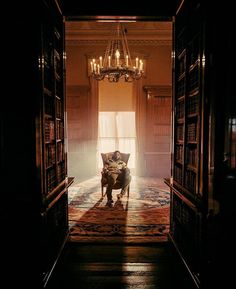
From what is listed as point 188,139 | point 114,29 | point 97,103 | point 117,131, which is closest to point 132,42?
point 114,29

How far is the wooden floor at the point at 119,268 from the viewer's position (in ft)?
7.14

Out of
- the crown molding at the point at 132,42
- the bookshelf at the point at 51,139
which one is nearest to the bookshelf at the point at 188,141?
the bookshelf at the point at 51,139

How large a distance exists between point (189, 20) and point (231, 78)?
0.89 m

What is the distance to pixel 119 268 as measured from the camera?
2449mm

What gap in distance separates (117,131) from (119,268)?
6021 millimetres

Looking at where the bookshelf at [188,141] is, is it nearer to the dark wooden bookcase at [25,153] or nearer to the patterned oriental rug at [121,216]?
the patterned oriental rug at [121,216]

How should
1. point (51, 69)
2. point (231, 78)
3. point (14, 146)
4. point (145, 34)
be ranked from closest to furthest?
point (231, 78) → point (14, 146) → point (51, 69) → point (145, 34)

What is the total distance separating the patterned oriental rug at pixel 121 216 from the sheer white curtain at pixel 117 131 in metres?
2.26

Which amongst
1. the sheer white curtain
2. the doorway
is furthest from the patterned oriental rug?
the sheer white curtain

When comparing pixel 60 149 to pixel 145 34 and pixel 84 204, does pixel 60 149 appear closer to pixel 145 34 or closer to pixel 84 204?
pixel 84 204

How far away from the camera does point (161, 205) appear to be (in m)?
4.73

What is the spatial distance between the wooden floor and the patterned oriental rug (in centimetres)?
22

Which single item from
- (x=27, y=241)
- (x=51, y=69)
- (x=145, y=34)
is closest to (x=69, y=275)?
(x=27, y=241)

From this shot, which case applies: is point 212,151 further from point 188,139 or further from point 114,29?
point 114,29
